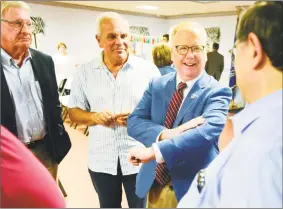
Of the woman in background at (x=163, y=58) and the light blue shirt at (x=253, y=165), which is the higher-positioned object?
the woman in background at (x=163, y=58)

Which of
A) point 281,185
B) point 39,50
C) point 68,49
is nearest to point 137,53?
point 68,49

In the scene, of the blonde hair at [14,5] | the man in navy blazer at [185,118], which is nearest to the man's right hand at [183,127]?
the man in navy blazer at [185,118]

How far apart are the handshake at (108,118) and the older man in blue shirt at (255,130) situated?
0.53 m

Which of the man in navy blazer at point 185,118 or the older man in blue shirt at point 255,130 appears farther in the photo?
the man in navy blazer at point 185,118

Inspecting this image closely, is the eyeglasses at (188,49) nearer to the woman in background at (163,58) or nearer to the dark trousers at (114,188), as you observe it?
the woman in background at (163,58)

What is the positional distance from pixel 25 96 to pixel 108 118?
1.04ft

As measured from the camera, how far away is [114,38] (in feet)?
4.16

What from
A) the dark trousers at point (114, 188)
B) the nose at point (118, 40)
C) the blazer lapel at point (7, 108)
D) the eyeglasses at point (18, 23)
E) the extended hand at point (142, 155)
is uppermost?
the eyeglasses at point (18, 23)

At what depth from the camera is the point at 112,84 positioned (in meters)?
1.34

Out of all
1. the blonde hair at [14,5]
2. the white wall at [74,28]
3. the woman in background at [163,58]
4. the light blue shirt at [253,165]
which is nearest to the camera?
the light blue shirt at [253,165]

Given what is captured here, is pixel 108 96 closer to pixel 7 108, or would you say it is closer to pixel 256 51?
pixel 7 108

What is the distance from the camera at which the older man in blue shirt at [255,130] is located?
0.65 metres

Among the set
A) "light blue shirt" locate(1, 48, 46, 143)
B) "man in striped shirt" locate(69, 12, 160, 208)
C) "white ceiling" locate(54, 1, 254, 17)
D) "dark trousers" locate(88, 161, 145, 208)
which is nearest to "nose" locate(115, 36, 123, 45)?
"man in striped shirt" locate(69, 12, 160, 208)

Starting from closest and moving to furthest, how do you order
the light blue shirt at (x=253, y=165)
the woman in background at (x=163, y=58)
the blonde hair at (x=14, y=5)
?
Answer: the light blue shirt at (x=253, y=165), the blonde hair at (x=14, y=5), the woman in background at (x=163, y=58)
